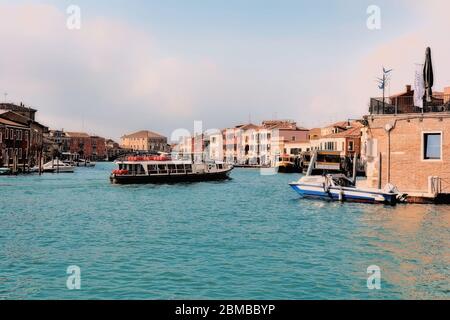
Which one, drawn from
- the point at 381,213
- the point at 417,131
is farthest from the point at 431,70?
the point at 381,213

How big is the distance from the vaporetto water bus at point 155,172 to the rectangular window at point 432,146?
91.3ft

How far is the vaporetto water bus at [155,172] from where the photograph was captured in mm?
48125

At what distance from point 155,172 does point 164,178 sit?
115 centimetres

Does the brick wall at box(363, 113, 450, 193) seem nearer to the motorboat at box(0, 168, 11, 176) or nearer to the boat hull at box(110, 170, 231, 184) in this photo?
the boat hull at box(110, 170, 231, 184)

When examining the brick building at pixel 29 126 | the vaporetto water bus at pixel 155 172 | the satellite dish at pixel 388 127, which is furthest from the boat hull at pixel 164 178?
the satellite dish at pixel 388 127

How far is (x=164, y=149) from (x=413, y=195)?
6494 inches

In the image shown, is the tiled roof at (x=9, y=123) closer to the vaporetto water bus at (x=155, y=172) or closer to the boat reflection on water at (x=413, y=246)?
the vaporetto water bus at (x=155, y=172)

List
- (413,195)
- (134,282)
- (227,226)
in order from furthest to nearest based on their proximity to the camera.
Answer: (413,195) → (227,226) → (134,282)

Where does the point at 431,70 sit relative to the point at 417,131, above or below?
above

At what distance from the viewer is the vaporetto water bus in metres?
48.1

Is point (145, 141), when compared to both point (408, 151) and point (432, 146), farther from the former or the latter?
point (432, 146)

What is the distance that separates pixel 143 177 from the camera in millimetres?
48562

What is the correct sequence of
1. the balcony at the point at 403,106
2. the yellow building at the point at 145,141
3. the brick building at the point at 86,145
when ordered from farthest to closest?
the yellow building at the point at 145,141
the brick building at the point at 86,145
the balcony at the point at 403,106
